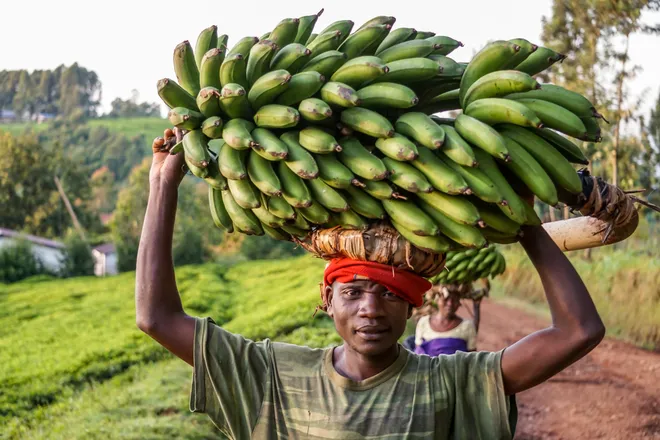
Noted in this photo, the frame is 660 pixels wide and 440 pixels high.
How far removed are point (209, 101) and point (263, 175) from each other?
24cm

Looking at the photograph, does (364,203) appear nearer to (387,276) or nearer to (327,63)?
(387,276)

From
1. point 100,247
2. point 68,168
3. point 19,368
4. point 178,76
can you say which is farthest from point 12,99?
point 178,76

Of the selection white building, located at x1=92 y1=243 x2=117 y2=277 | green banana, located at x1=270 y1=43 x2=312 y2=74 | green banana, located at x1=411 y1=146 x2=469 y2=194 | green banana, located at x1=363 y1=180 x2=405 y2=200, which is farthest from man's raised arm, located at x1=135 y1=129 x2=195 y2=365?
white building, located at x1=92 y1=243 x2=117 y2=277

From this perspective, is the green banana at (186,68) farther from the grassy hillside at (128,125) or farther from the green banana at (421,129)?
the grassy hillside at (128,125)

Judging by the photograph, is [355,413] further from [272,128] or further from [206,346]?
[272,128]

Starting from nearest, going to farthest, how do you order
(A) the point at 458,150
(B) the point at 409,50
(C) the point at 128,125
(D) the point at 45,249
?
1. (A) the point at 458,150
2. (B) the point at 409,50
3. (D) the point at 45,249
4. (C) the point at 128,125

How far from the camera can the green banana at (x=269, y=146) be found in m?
1.88

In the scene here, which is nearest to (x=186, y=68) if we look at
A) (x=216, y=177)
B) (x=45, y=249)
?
(x=216, y=177)

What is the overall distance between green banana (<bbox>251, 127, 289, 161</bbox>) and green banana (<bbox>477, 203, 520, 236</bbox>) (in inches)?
19.9

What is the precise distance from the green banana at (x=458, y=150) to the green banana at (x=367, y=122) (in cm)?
14

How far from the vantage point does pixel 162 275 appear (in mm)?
2125

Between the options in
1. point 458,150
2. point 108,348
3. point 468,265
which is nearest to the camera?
point 458,150

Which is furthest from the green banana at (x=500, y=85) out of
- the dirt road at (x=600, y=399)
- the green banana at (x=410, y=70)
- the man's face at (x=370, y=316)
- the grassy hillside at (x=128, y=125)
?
the grassy hillside at (x=128, y=125)

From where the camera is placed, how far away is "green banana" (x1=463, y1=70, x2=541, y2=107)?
1.84 metres
